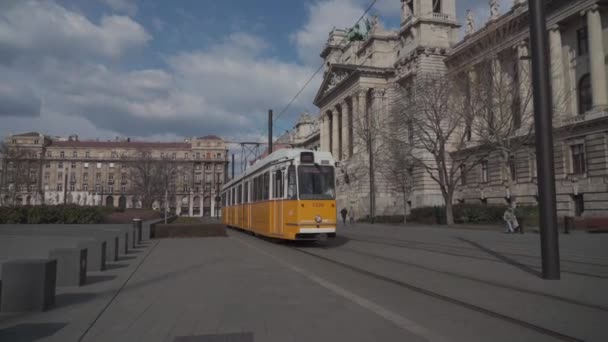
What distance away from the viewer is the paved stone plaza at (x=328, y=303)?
591 cm

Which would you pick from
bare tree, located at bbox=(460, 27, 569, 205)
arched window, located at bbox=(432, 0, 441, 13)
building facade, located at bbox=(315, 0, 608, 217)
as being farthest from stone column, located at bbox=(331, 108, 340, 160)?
bare tree, located at bbox=(460, 27, 569, 205)

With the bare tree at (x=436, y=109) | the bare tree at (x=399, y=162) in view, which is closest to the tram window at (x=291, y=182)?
the bare tree at (x=436, y=109)

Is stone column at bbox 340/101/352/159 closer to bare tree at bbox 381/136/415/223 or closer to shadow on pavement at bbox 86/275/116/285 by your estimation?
bare tree at bbox 381/136/415/223

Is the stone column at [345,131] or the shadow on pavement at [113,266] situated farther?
the stone column at [345,131]

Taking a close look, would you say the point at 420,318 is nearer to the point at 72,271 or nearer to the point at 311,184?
the point at 72,271

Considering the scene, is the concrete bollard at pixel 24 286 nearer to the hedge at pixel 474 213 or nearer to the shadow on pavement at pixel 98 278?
the shadow on pavement at pixel 98 278

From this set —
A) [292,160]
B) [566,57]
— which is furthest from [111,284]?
[566,57]

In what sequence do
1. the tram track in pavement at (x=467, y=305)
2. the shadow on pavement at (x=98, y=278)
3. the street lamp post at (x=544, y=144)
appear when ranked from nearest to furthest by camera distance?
the tram track in pavement at (x=467, y=305), the street lamp post at (x=544, y=144), the shadow on pavement at (x=98, y=278)

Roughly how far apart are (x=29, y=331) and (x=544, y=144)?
31.8 feet

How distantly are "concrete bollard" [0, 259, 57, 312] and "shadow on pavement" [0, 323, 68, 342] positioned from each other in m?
0.89

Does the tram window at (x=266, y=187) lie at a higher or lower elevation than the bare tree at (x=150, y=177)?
lower

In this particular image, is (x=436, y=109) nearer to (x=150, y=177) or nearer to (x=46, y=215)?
(x=46, y=215)

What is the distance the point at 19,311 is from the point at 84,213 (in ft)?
69.0

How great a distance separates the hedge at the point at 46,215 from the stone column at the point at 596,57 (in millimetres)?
34980
